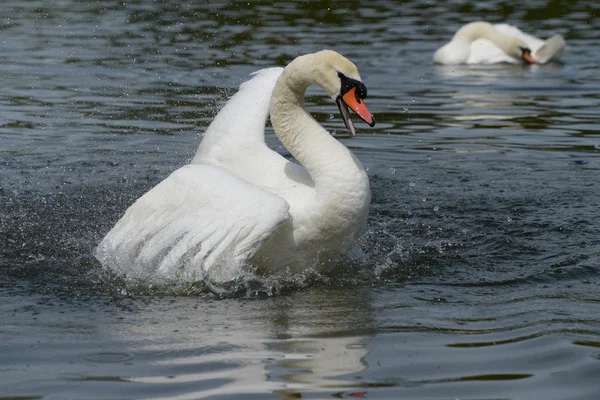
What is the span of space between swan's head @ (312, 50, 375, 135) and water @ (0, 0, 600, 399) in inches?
43.7

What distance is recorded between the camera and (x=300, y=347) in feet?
17.7

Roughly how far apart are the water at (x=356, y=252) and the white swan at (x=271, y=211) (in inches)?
7.3

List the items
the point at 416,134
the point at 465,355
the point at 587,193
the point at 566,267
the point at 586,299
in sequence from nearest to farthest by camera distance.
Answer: the point at 465,355 → the point at 586,299 → the point at 566,267 → the point at 587,193 → the point at 416,134

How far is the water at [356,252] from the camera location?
508 cm

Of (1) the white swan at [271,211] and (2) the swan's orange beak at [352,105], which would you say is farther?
(2) the swan's orange beak at [352,105]

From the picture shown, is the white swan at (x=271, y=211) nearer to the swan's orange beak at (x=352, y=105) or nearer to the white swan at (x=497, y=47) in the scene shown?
the swan's orange beak at (x=352, y=105)

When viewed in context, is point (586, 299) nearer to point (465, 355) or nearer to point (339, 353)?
point (465, 355)

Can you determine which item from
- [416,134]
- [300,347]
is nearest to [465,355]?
[300,347]

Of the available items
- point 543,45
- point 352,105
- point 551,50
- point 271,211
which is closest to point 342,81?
point 352,105

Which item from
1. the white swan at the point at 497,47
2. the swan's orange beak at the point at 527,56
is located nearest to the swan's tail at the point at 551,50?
the white swan at the point at 497,47

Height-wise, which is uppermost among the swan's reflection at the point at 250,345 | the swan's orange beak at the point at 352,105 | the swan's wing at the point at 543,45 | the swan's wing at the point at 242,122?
the swan's orange beak at the point at 352,105

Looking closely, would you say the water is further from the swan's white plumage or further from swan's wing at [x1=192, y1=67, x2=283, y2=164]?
swan's wing at [x1=192, y1=67, x2=283, y2=164]

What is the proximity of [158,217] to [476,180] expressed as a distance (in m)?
3.90

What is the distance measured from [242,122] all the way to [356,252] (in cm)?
125
